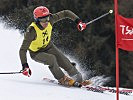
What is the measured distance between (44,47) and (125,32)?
1919 mm

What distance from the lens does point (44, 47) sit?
6918 millimetres

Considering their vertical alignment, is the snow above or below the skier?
below

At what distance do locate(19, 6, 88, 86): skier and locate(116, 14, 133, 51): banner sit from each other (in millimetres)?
1483

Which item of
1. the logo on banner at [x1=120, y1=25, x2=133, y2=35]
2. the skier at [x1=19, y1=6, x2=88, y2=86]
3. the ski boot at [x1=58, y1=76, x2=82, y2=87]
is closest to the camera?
the logo on banner at [x1=120, y1=25, x2=133, y2=35]

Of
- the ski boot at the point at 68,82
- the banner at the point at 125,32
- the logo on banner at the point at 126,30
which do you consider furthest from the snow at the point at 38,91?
the logo on banner at the point at 126,30

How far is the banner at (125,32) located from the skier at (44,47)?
1483mm

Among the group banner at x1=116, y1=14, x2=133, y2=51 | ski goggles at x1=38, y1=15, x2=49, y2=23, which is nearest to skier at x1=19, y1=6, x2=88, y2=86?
ski goggles at x1=38, y1=15, x2=49, y2=23

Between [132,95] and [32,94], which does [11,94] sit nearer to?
[32,94]

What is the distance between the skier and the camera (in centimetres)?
640

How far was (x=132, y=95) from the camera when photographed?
6.52 meters

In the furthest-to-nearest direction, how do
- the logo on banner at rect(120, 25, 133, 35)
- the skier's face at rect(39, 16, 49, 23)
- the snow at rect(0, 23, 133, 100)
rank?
1. the skier's face at rect(39, 16, 49, 23)
2. the snow at rect(0, 23, 133, 100)
3. the logo on banner at rect(120, 25, 133, 35)

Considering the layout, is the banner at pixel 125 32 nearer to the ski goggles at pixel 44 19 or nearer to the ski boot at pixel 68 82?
the ski goggles at pixel 44 19

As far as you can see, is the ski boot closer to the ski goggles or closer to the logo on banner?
the ski goggles

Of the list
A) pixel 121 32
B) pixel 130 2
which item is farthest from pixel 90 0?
pixel 121 32
